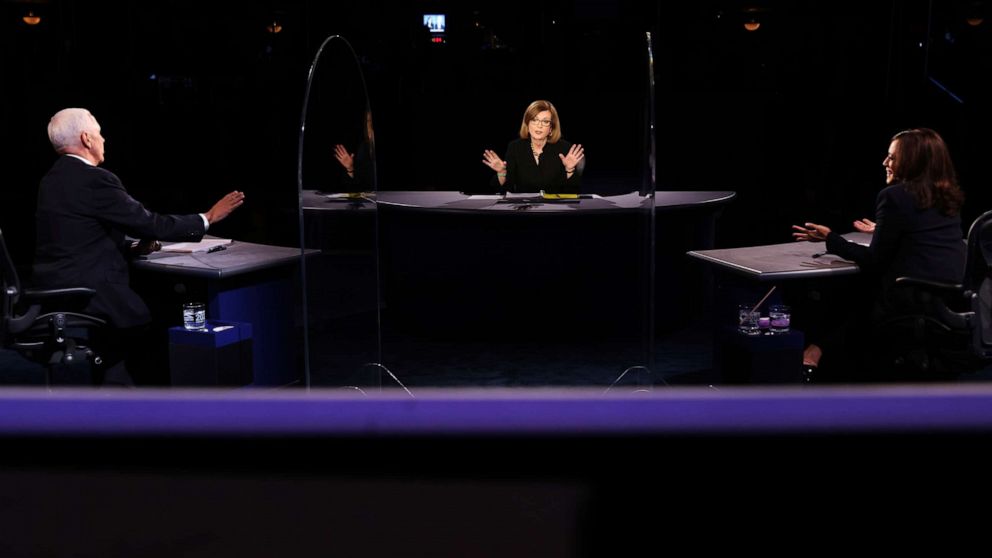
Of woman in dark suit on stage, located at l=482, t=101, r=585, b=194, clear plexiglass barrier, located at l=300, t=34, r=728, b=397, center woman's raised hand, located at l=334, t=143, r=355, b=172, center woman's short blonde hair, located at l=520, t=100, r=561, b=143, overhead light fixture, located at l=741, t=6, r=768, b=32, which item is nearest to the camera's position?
center woman's raised hand, located at l=334, t=143, r=355, b=172

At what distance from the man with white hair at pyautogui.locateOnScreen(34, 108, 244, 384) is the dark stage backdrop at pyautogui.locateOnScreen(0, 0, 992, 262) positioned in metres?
5.16

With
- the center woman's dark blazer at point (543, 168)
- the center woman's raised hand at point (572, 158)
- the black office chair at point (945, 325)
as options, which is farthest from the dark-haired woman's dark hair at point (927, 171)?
the center woman's dark blazer at point (543, 168)

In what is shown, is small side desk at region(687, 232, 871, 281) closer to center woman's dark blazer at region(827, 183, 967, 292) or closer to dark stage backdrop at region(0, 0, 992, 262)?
center woman's dark blazer at region(827, 183, 967, 292)

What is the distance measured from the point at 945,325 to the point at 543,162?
2907 millimetres

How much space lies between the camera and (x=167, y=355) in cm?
442

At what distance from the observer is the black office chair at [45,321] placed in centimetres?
369

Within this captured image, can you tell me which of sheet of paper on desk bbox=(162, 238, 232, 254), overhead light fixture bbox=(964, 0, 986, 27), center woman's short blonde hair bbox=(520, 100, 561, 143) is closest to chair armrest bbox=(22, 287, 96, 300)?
sheet of paper on desk bbox=(162, 238, 232, 254)

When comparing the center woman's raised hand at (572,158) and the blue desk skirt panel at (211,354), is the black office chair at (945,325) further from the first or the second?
the blue desk skirt panel at (211,354)

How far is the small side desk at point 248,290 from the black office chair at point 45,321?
14.0 inches

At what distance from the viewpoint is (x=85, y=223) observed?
3828 millimetres

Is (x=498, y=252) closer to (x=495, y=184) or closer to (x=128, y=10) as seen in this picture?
(x=495, y=184)

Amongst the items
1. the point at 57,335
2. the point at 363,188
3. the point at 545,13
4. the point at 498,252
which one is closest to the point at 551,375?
the point at 498,252

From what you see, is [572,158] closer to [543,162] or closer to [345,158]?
[543,162]

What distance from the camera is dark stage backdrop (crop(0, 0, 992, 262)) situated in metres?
9.91
